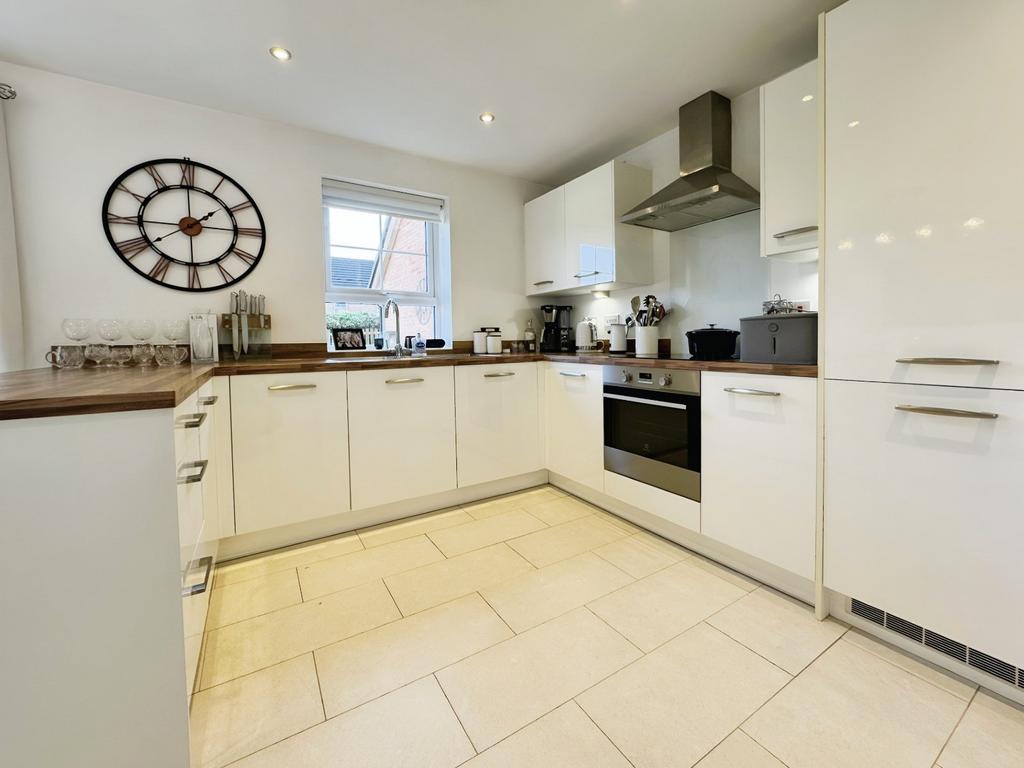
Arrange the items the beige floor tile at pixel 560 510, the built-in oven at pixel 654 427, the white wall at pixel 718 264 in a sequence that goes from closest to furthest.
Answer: the built-in oven at pixel 654 427 → the white wall at pixel 718 264 → the beige floor tile at pixel 560 510

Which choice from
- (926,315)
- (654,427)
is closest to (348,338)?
(654,427)

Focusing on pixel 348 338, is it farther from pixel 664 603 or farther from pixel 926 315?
pixel 926 315

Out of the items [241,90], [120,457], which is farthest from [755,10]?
[120,457]

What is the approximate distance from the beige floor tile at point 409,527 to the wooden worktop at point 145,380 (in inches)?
35.2

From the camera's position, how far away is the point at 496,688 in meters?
1.29

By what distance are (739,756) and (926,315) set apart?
1309mm

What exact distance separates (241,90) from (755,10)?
2.36 metres

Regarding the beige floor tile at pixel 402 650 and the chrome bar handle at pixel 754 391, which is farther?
the chrome bar handle at pixel 754 391

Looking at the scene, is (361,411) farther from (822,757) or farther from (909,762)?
(909,762)

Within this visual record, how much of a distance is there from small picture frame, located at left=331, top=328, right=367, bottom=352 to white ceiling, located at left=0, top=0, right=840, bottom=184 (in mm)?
1204

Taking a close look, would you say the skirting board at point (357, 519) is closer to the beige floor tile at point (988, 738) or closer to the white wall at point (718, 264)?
the white wall at point (718, 264)

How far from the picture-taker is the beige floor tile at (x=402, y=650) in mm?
1301

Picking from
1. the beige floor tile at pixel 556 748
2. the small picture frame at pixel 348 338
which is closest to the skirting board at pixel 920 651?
the beige floor tile at pixel 556 748

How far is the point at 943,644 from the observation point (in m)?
1.33
